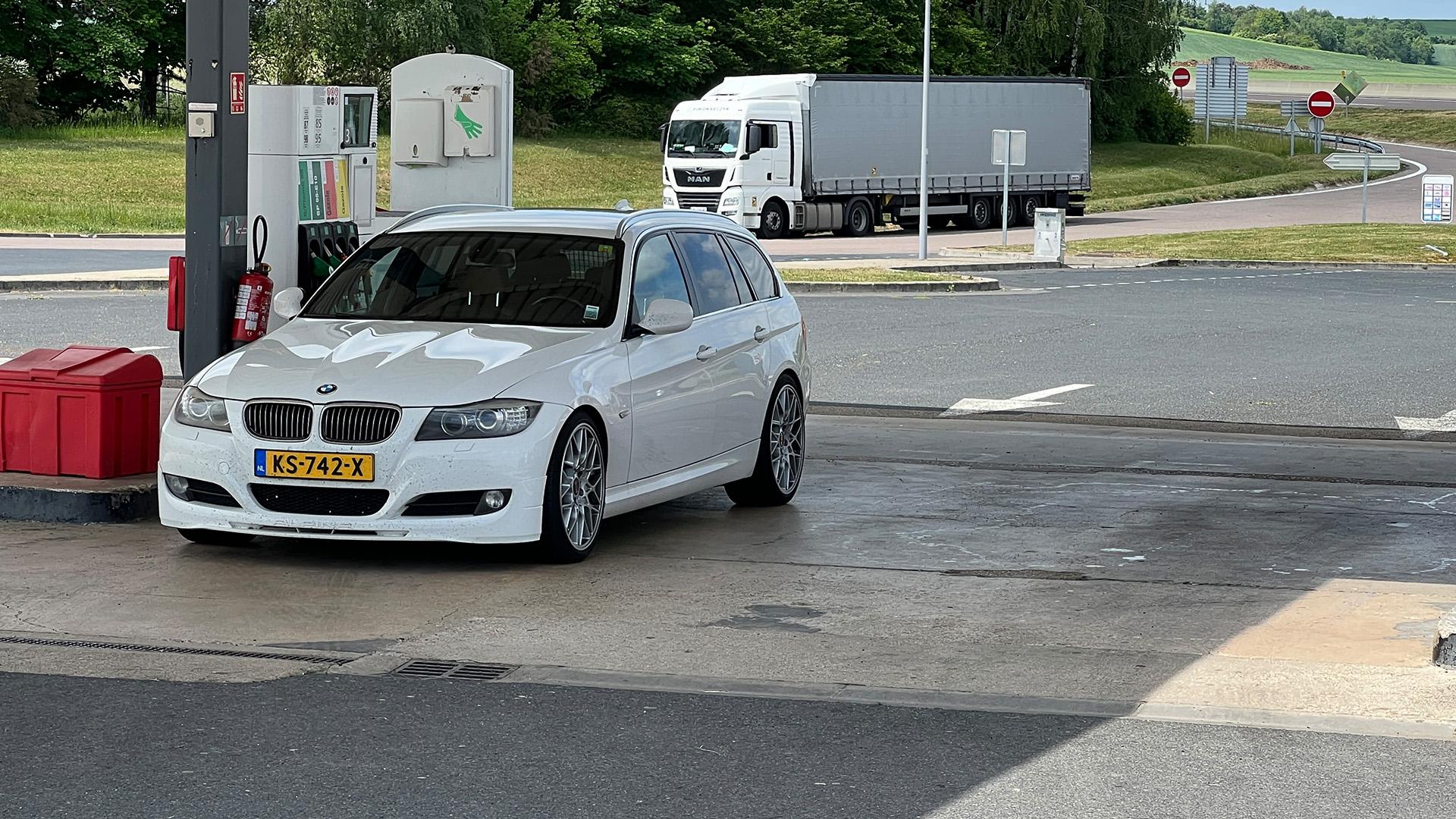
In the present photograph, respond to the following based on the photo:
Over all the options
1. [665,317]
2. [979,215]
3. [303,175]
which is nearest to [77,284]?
[303,175]

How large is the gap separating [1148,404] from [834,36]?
Answer: 183 ft

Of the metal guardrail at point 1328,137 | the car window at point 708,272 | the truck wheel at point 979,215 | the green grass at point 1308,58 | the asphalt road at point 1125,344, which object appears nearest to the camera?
the car window at point 708,272

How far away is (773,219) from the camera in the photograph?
1683 inches

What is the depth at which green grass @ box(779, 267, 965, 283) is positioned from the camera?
28312 millimetres

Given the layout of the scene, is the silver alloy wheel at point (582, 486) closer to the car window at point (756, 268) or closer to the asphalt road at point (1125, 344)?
the car window at point (756, 268)

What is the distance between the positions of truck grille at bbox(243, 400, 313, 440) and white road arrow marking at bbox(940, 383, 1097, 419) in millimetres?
7223

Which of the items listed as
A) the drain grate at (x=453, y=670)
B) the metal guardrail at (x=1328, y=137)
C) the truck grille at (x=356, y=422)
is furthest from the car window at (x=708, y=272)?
the metal guardrail at (x=1328, y=137)

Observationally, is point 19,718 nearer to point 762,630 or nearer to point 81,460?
point 762,630

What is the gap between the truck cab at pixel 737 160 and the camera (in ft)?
136

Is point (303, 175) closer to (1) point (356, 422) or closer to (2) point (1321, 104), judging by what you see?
(1) point (356, 422)

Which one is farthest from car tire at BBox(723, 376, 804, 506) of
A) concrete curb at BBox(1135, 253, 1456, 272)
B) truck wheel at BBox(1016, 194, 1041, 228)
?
truck wheel at BBox(1016, 194, 1041, 228)

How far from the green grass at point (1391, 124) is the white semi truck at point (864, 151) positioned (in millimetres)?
35098

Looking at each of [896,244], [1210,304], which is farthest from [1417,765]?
[896,244]

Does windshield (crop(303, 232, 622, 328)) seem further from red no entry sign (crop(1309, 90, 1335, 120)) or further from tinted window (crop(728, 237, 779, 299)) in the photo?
red no entry sign (crop(1309, 90, 1335, 120))
